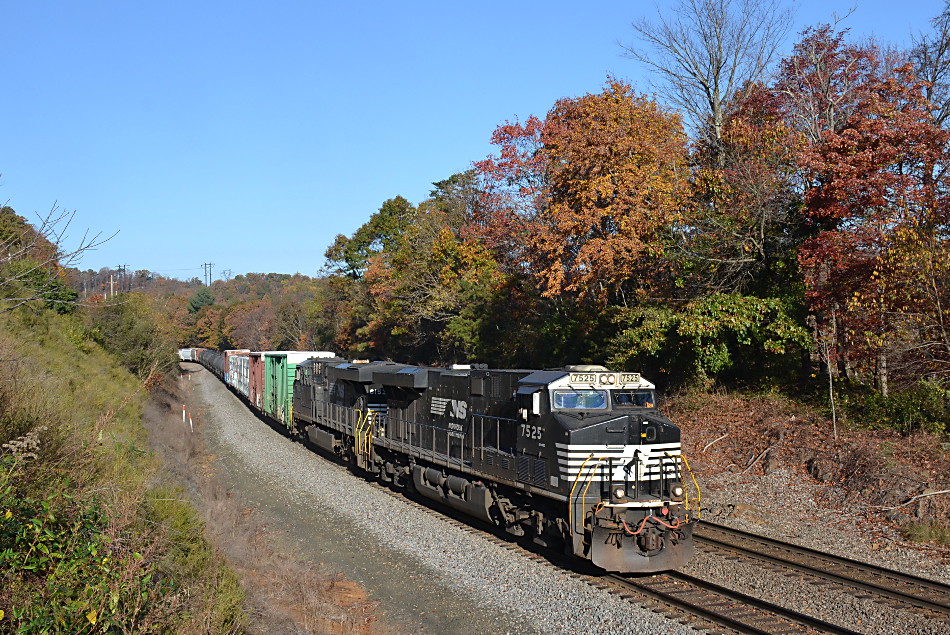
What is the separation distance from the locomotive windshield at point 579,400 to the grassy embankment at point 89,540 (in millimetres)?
5417

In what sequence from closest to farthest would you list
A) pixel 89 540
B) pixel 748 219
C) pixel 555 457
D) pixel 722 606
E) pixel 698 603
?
pixel 89 540
pixel 722 606
pixel 698 603
pixel 555 457
pixel 748 219

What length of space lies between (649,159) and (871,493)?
1227 cm

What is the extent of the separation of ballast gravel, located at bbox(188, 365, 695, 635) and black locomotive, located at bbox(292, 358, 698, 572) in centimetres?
67

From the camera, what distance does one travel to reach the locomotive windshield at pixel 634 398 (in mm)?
11086

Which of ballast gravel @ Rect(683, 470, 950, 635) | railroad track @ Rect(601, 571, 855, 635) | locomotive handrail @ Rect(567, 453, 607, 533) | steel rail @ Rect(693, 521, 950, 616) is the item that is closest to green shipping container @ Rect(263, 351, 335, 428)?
ballast gravel @ Rect(683, 470, 950, 635)

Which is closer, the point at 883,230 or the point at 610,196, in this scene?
the point at 883,230

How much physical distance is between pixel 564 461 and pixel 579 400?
1075 millimetres

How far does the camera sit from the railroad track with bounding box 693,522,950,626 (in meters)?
9.05

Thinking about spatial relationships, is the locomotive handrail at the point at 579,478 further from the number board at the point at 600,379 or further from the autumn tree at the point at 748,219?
the autumn tree at the point at 748,219

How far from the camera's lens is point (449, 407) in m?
14.4

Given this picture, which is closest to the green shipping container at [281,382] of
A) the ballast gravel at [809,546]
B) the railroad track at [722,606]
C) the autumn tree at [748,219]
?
the autumn tree at [748,219]

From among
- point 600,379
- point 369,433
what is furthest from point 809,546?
point 369,433

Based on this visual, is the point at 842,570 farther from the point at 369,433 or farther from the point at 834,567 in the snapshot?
A: the point at 369,433

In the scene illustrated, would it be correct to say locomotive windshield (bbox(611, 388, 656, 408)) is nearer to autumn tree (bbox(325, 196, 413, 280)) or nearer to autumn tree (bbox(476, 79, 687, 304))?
autumn tree (bbox(476, 79, 687, 304))
